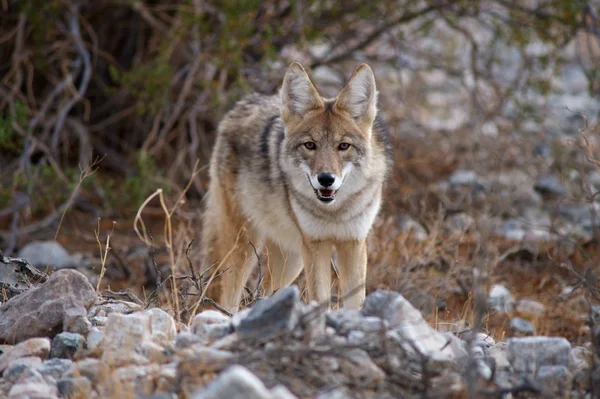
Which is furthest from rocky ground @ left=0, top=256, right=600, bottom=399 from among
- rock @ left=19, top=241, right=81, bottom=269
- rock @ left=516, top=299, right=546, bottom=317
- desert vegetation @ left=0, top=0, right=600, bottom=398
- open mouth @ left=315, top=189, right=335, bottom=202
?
rock @ left=19, top=241, right=81, bottom=269

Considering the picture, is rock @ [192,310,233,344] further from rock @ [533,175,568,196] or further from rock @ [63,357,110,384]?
rock @ [533,175,568,196]

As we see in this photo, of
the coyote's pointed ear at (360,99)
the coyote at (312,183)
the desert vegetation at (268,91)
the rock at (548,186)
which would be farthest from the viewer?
the rock at (548,186)

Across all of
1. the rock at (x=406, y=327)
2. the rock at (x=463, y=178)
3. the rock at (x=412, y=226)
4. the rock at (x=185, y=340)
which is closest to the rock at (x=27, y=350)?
the rock at (x=185, y=340)

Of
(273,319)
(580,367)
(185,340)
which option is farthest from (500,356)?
(185,340)

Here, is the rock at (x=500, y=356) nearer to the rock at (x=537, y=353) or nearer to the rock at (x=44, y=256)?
the rock at (x=537, y=353)

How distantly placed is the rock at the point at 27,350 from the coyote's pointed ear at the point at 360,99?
9.08 ft

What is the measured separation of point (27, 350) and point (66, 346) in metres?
0.19

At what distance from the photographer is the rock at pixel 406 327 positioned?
3.78m

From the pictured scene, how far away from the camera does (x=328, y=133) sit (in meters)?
5.65

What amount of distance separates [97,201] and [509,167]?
578 cm

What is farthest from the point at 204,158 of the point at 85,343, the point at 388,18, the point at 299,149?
the point at 85,343

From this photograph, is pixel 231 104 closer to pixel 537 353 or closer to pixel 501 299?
pixel 501 299

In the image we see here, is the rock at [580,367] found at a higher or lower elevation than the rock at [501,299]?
higher

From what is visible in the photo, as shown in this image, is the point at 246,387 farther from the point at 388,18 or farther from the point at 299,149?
the point at 388,18
